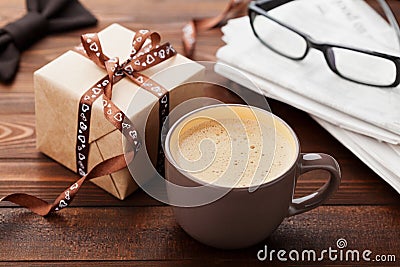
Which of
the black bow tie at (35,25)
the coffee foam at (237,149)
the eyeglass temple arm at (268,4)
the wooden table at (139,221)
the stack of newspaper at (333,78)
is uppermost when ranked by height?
the eyeglass temple arm at (268,4)

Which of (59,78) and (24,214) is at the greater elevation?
(59,78)

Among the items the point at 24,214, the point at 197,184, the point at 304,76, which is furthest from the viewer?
the point at 304,76

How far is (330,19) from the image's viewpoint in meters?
0.95

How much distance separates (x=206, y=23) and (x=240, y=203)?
17.4 inches

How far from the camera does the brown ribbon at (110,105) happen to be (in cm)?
73

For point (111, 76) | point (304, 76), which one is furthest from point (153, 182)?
point (304, 76)

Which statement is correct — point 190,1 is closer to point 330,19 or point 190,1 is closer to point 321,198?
point 330,19

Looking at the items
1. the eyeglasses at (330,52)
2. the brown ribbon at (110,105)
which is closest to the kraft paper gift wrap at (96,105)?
the brown ribbon at (110,105)

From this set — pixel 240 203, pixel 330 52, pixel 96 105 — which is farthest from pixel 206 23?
pixel 240 203

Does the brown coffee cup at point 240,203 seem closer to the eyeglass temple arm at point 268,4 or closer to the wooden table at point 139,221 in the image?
the wooden table at point 139,221

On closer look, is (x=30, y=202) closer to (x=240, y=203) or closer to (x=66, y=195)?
(x=66, y=195)

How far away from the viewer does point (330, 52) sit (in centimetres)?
86

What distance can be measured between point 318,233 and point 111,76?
0.87 ft

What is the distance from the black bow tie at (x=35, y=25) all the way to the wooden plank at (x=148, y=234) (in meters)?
0.27
